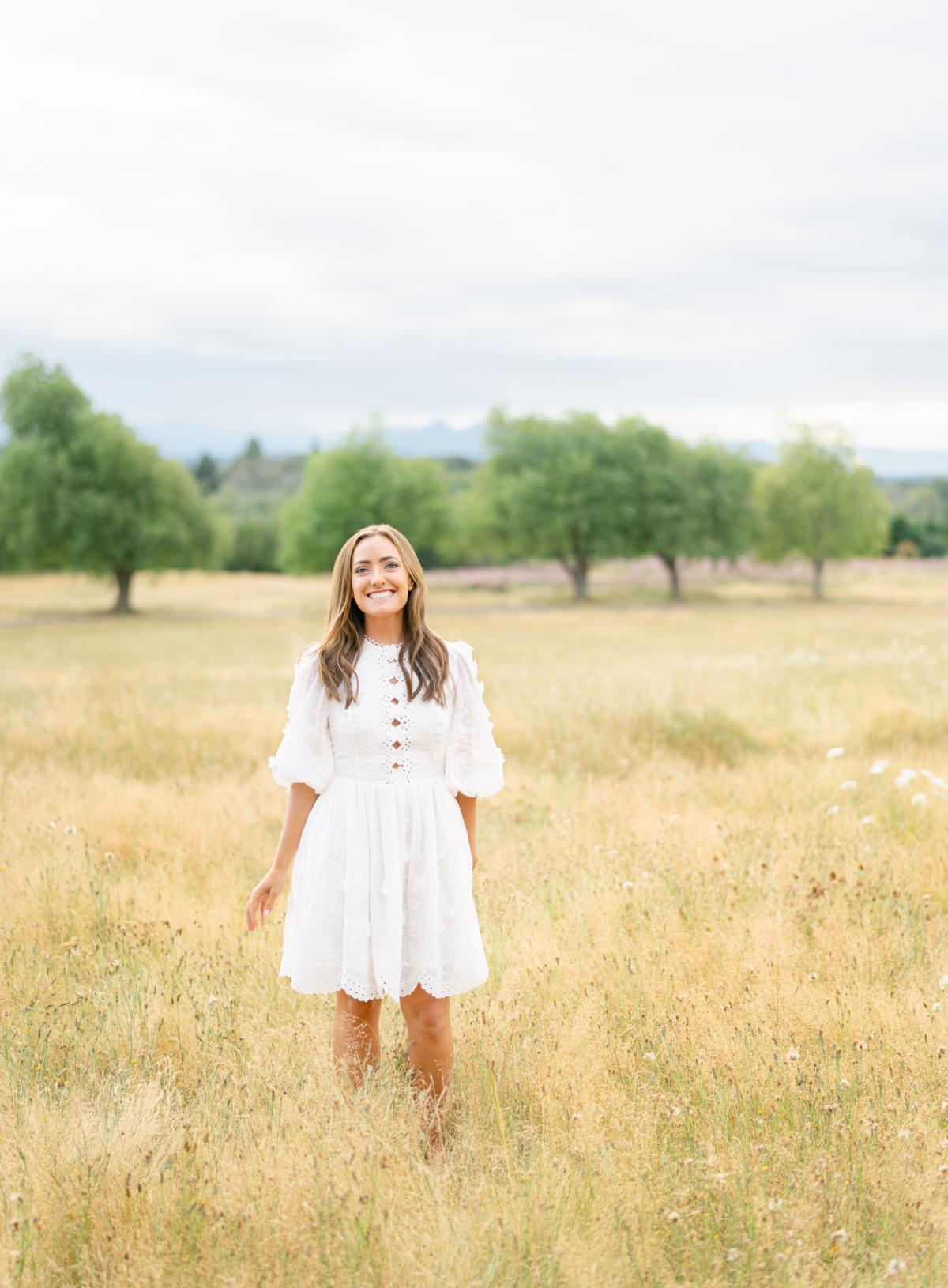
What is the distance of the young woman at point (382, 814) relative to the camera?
3545mm

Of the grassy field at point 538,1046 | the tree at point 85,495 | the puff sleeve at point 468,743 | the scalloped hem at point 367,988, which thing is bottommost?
the grassy field at point 538,1046

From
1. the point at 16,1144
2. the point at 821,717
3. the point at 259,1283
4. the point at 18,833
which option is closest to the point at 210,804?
the point at 18,833

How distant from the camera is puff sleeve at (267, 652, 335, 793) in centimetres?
365

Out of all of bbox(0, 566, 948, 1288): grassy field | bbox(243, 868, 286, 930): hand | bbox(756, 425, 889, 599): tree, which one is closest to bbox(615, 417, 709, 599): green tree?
A: bbox(756, 425, 889, 599): tree

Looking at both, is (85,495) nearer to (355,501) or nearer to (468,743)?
(355,501)

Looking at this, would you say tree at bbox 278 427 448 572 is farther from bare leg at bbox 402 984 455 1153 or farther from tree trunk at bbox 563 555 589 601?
bare leg at bbox 402 984 455 1153

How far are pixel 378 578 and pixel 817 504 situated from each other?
2242 inches

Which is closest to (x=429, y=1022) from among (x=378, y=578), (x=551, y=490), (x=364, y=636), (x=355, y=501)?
(x=364, y=636)

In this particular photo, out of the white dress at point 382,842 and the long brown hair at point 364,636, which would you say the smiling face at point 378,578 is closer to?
the long brown hair at point 364,636

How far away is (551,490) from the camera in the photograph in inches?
2073

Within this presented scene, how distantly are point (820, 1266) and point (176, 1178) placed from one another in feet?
6.56

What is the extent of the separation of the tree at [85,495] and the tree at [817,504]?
104 feet

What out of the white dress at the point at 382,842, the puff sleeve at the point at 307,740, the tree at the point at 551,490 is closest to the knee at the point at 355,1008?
the white dress at the point at 382,842

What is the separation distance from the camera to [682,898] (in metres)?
5.54
